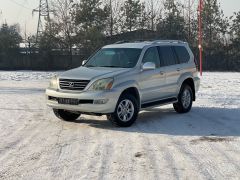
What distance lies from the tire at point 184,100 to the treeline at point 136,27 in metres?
27.7

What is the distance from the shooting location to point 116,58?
36.2 feet

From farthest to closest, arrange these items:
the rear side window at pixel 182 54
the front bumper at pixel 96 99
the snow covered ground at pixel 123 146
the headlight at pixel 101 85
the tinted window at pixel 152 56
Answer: the rear side window at pixel 182 54 → the tinted window at pixel 152 56 → the headlight at pixel 101 85 → the front bumper at pixel 96 99 → the snow covered ground at pixel 123 146

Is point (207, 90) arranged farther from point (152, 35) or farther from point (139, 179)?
point (152, 35)

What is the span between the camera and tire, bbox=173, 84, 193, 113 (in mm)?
12023

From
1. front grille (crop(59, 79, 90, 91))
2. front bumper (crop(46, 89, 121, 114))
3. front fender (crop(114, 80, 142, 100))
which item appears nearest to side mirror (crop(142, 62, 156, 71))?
front fender (crop(114, 80, 142, 100))

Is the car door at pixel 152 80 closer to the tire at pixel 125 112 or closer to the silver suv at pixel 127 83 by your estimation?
the silver suv at pixel 127 83

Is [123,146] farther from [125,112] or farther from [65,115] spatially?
[65,115]

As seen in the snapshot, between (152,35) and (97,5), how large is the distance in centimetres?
595

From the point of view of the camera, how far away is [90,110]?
9.69 m

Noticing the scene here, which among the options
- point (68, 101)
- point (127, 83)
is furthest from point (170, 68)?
point (68, 101)

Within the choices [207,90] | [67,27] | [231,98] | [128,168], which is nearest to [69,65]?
[67,27]

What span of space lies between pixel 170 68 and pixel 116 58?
147 centimetres

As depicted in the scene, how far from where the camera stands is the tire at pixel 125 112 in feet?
32.3

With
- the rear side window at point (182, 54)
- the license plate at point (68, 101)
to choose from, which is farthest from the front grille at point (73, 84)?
the rear side window at point (182, 54)
